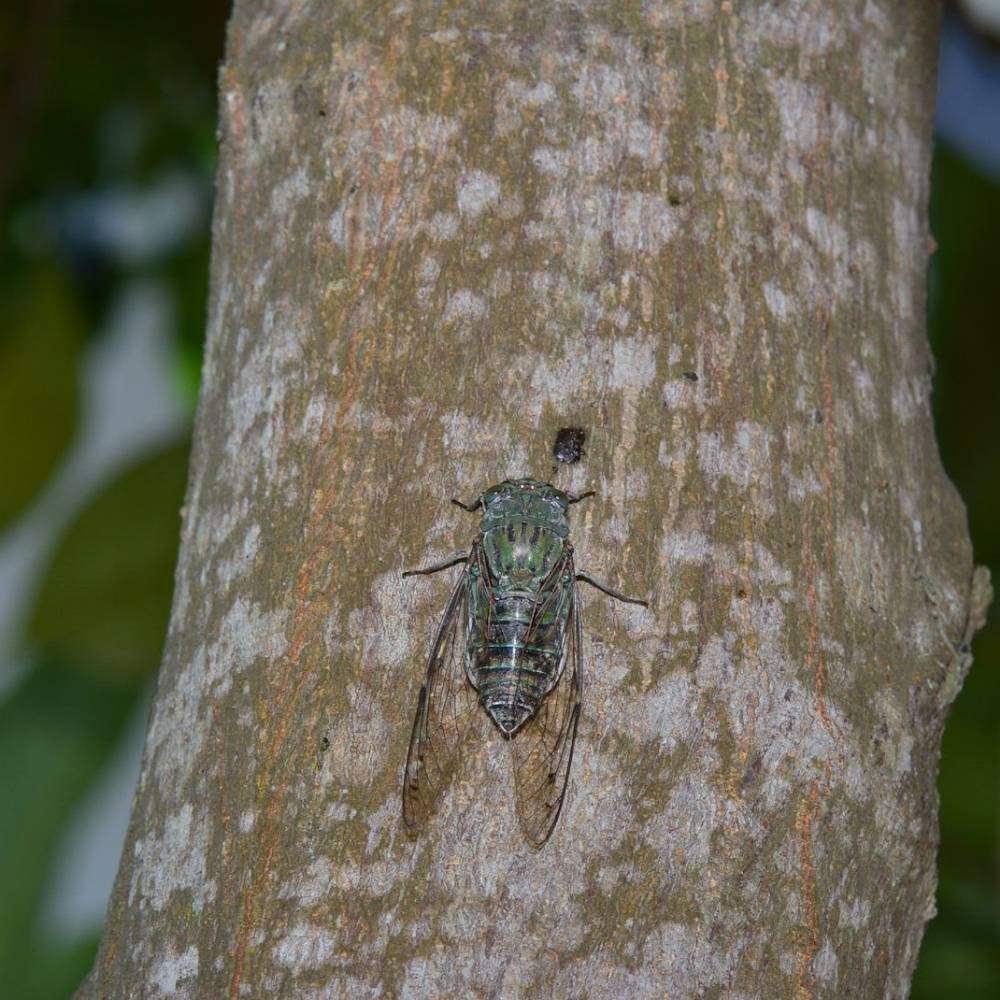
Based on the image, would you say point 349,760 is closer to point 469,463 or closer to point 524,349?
point 469,463

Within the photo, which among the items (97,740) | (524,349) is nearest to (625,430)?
(524,349)

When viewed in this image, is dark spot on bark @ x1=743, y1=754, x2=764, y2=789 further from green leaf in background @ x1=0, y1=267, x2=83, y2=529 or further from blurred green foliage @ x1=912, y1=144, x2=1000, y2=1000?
green leaf in background @ x1=0, y1=267, x2=83, y2=529

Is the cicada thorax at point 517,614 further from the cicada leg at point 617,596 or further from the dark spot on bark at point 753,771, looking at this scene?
the dark spot on bark at point 753,771

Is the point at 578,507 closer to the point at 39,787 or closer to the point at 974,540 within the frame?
the point at 974,540

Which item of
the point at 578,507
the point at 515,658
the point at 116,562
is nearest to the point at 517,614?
the point at 515,658

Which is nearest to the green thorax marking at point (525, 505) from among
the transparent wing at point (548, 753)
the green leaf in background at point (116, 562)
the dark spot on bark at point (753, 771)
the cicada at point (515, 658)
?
the cicada at point (515, 658)

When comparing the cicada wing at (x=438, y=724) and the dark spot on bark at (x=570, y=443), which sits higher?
the dark spot on bark at (x=570, y=443)

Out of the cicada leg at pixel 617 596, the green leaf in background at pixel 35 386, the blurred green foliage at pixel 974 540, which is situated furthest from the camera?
the green leaf in background at pixel 35 386
